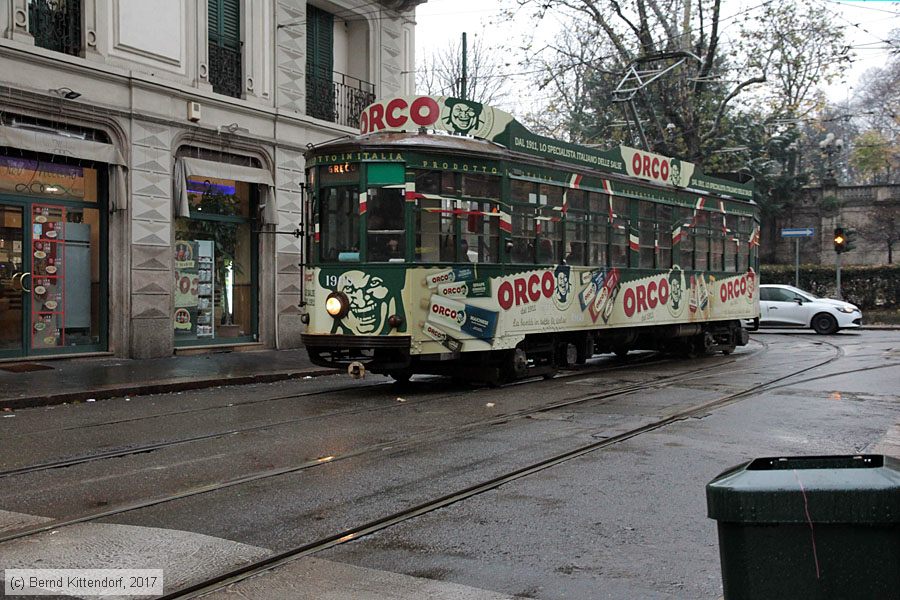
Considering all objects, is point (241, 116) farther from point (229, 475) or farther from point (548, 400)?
point (229, 475)

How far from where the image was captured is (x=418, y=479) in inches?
270

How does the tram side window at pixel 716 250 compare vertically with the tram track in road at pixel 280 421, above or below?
above

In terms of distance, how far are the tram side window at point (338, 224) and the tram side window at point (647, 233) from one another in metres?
6.29

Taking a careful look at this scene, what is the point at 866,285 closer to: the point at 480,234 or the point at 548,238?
the point at 548,238

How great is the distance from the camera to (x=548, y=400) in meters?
11.4

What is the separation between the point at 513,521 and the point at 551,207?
8649mm

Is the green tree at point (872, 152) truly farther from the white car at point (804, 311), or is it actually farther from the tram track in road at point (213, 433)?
the tram track in road at point (213, 433)

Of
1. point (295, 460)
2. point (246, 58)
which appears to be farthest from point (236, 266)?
point (295, 460)

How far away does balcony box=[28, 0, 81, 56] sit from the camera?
14.9 metres

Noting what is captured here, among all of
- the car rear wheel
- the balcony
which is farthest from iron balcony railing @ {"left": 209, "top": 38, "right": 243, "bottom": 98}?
the car rear wheel

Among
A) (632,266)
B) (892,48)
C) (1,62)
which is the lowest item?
(632,266)

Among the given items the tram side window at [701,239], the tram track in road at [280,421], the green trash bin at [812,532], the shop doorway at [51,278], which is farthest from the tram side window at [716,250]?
the green trash bin at [812,532]

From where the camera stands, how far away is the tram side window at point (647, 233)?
53.3 feet

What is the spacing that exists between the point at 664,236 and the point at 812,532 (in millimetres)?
14687
